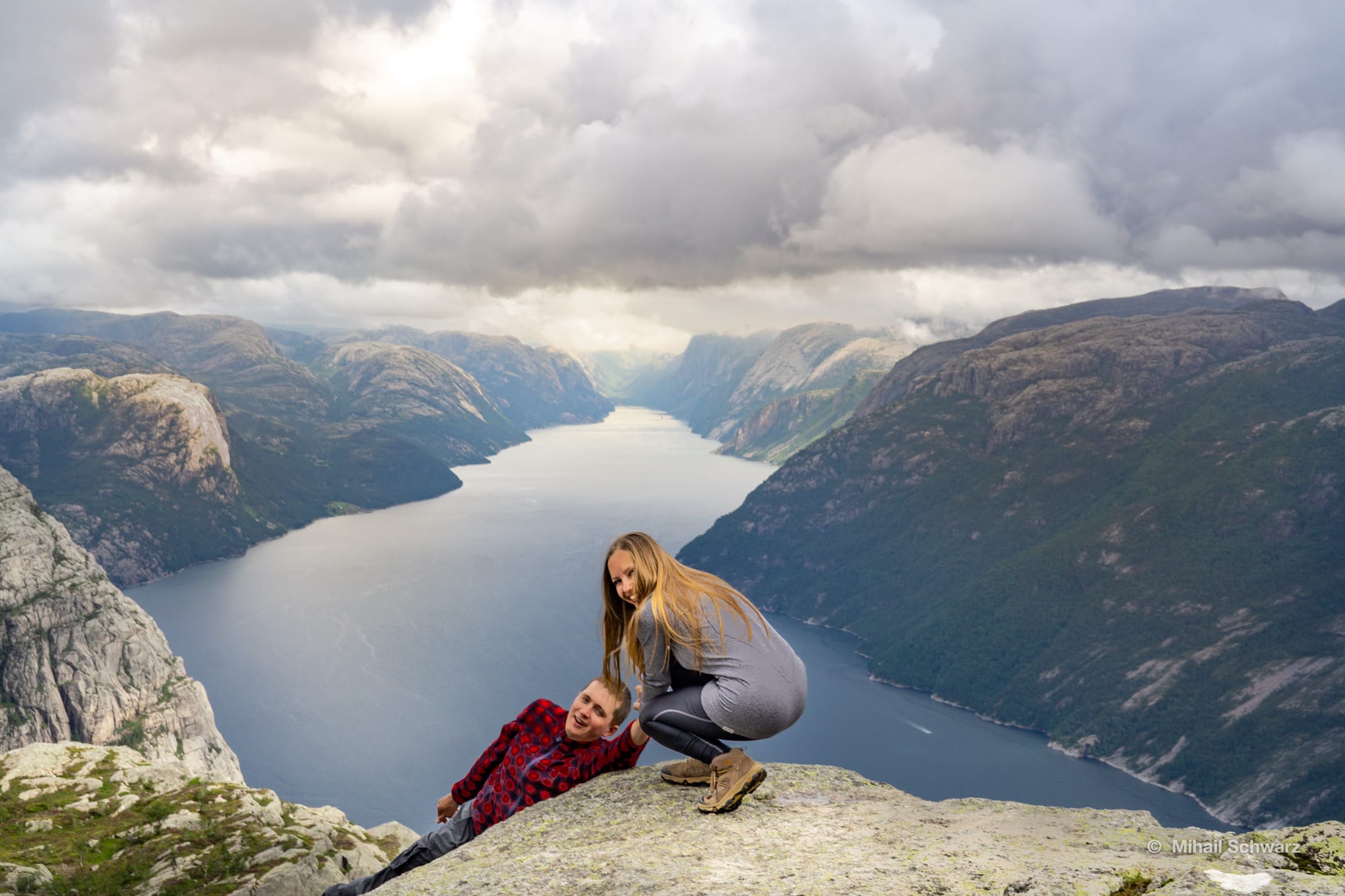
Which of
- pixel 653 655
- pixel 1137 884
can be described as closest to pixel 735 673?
pixel 653 655

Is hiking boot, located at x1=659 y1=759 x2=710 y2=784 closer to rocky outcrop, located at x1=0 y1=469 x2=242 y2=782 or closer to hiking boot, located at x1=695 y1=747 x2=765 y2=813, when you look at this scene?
hiking boot, located at x1=695 y1=747 x2=765 y2=813

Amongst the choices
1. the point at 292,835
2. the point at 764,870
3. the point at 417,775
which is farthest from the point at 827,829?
the point at 417,775

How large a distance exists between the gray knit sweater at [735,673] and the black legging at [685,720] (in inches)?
6.7

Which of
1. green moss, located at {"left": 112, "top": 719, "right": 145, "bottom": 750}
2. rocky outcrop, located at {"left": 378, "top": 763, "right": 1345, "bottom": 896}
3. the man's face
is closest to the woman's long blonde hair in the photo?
the man's face

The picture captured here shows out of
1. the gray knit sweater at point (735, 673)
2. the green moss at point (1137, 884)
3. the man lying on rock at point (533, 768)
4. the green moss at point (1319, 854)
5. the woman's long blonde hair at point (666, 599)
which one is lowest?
the man lying on rock at point (533, 768)

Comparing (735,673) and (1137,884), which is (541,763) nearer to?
(735,673)

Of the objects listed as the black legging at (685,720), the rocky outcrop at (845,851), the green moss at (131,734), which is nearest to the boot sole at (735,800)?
the rocky outcrop at (845,851)

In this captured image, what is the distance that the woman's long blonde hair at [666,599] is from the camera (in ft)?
36.9

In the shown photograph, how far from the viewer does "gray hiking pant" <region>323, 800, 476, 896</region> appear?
13.7 m

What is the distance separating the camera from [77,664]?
124m

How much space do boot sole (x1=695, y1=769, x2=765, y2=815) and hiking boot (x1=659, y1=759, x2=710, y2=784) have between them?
0.61 m

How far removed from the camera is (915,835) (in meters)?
11.5

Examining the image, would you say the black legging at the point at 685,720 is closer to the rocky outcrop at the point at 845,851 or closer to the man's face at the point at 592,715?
the man's face at the point at 592,715

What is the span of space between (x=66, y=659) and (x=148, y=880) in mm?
134107
